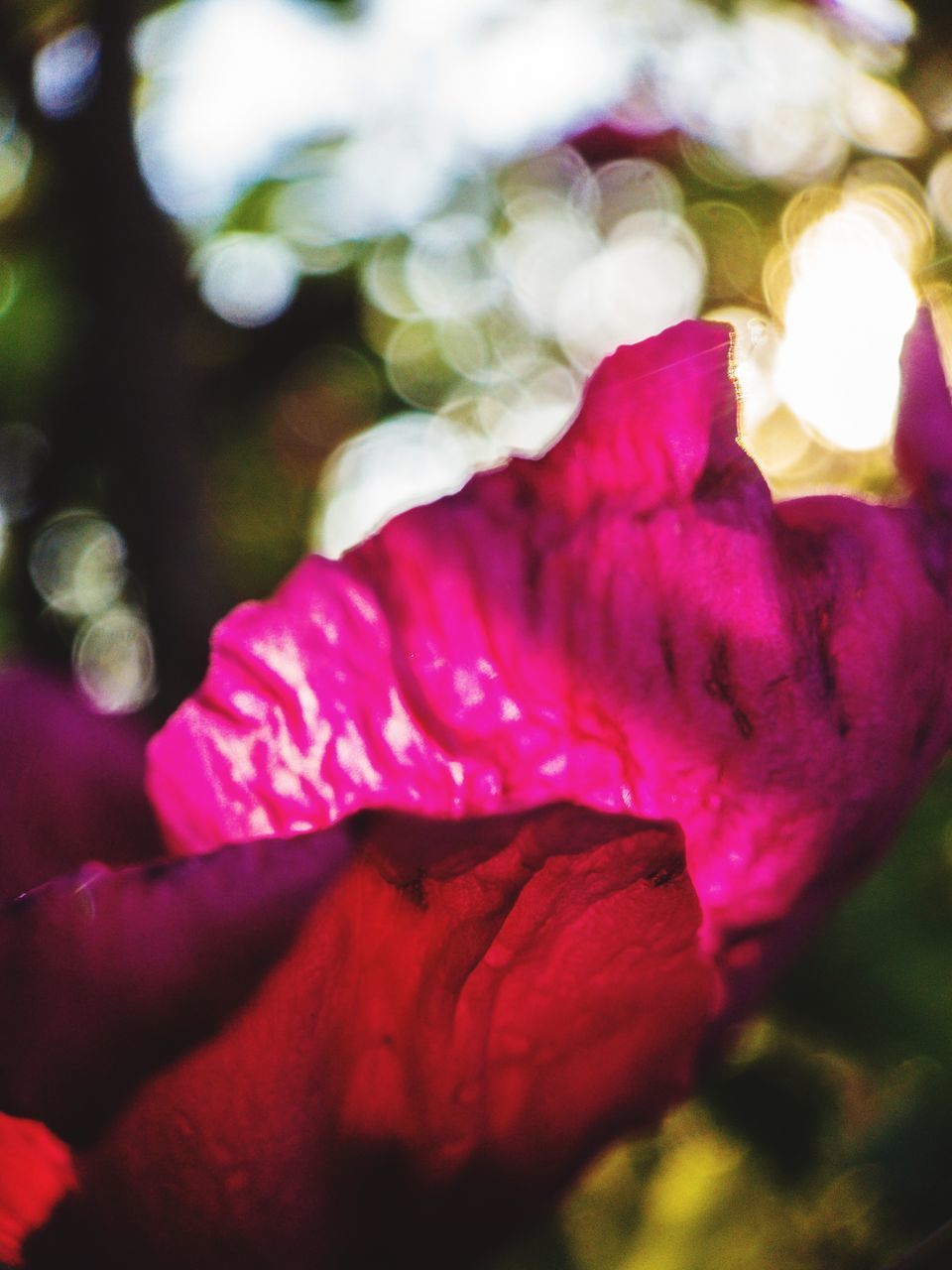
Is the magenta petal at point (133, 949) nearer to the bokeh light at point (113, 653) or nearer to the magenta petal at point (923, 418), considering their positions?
the magenta petal at point (923, 418)

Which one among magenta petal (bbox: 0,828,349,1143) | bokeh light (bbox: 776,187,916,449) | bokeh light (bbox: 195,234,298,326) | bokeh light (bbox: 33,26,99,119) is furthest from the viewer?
bokeh light (bbox: 195,234,298,326)

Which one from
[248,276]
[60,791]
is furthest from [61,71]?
[60,791]

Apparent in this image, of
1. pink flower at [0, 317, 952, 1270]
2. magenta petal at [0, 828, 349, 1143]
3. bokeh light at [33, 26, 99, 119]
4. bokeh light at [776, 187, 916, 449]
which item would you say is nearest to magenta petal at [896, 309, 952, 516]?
pink flower at [0, 317, 952, 1270]

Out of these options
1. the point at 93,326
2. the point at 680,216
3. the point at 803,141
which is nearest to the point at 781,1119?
the point at 93,326

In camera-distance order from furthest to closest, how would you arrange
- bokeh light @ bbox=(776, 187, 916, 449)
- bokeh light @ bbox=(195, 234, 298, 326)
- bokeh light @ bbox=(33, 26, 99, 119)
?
1. bokeh light @ bbox=(195, 234, 298, 326)
2. bokeh light @ bbox=(33, 26, 99, 119)
3. bokeh light @ bbox=(776, 187, 916, 449)

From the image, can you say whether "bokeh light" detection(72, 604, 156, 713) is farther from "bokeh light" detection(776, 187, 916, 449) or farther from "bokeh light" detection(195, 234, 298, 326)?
"bokeh light" detection(776, 187, 916, 449)

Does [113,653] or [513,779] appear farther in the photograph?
[113,653]

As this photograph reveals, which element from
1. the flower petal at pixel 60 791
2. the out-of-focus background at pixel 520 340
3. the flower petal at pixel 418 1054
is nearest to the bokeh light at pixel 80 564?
the out-of-focus background at pixel 520 340

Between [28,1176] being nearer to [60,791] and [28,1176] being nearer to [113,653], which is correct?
[60,791]
